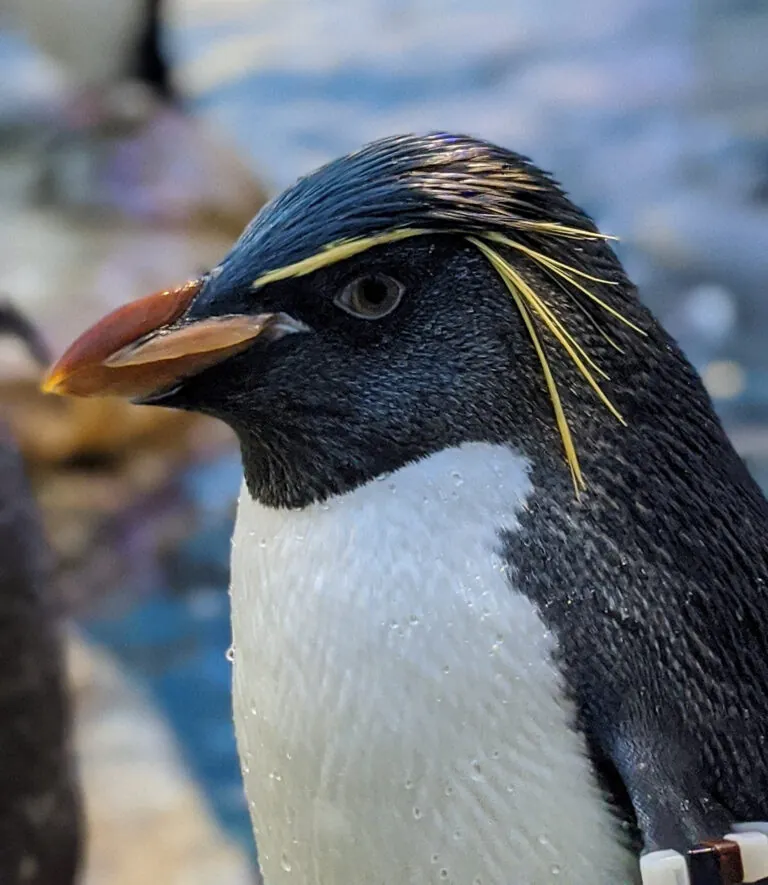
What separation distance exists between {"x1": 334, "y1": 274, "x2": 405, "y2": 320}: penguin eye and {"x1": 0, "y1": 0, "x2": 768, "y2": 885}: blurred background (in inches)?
49.0

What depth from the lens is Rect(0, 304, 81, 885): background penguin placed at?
4.03ft

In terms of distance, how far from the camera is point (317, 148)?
2281 millimetres

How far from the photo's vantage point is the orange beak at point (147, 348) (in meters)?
0.57

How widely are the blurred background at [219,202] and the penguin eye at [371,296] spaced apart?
4.08 ft

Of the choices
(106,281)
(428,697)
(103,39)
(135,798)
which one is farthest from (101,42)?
(428,697)

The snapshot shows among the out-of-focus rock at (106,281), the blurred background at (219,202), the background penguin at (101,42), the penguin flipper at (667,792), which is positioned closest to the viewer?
the penguin flipper at (667,792)

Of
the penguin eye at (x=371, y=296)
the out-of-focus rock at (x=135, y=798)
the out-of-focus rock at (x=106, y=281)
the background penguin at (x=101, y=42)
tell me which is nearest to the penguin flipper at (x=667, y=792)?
the penguin eye at (x=371, y=296)

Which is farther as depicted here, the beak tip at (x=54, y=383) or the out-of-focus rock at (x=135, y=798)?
the out-of-focus rock at (x=135, y=798)

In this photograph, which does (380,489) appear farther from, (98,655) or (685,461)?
(98,655)

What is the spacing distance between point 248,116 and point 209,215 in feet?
Answer: 0.77

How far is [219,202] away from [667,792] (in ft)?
7.13

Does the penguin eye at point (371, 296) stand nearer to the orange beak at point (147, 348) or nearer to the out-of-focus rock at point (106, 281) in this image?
the orange beak at point (147, 348)

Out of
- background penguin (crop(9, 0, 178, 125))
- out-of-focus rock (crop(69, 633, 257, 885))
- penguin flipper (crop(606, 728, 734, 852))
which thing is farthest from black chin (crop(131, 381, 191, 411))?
background penguin (crop(9, 0, 178, 125))

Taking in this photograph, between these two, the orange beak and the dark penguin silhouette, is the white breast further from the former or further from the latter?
the dark penguin silhouette
